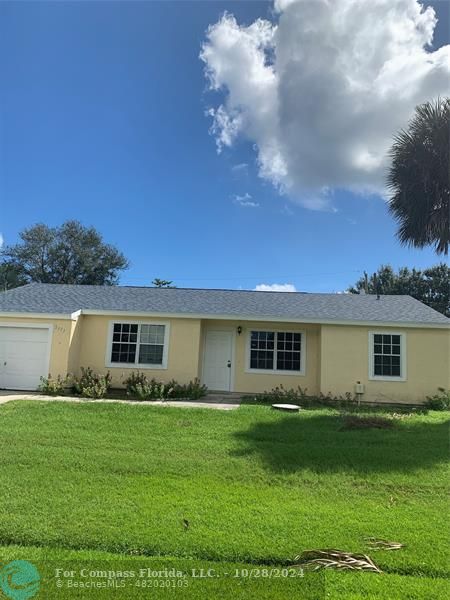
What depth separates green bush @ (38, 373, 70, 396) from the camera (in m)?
12.5

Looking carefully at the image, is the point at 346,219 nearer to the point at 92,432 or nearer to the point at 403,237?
the point at 403,237

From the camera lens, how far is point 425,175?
1284 centimetres

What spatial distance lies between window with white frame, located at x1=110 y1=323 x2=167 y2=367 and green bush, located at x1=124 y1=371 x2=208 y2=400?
2.42ft

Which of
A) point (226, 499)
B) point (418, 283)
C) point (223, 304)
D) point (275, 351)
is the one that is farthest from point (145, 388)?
point (418, 283)

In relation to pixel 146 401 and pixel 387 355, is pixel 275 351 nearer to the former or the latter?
pixel 387 355

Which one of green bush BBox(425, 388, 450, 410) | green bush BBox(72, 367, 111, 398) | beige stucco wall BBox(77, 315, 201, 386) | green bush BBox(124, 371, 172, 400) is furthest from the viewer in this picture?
beige stucco wall BBox(77, 315, 201, 386)

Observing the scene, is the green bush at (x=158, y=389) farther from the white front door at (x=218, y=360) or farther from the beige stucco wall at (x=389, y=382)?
the beige stucco wall at (x=389, y=382)

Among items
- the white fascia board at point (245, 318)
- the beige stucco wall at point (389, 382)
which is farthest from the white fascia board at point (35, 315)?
the beige stucco wall at point (389, 382)

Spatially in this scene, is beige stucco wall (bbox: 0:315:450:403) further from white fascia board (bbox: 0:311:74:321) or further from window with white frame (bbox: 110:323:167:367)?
window with white frame (bbox: 110:323:167:367)

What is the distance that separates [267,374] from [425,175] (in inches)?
328

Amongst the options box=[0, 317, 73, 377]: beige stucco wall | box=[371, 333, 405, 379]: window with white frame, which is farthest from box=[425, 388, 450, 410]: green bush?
box=[0, 317, 73, 377]: beige stucco wall

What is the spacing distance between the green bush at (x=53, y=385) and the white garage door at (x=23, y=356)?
1.13ft

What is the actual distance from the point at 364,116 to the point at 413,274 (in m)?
33.2

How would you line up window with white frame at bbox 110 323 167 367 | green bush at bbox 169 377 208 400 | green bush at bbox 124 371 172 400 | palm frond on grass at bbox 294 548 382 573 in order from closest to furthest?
palm frond on grass at bbox 294 548 382 573 → green bush at bbox 124 371 172 400 → green bush at bbox 169 377 208 400 → window with white frame at bbox 110 323 167 367
